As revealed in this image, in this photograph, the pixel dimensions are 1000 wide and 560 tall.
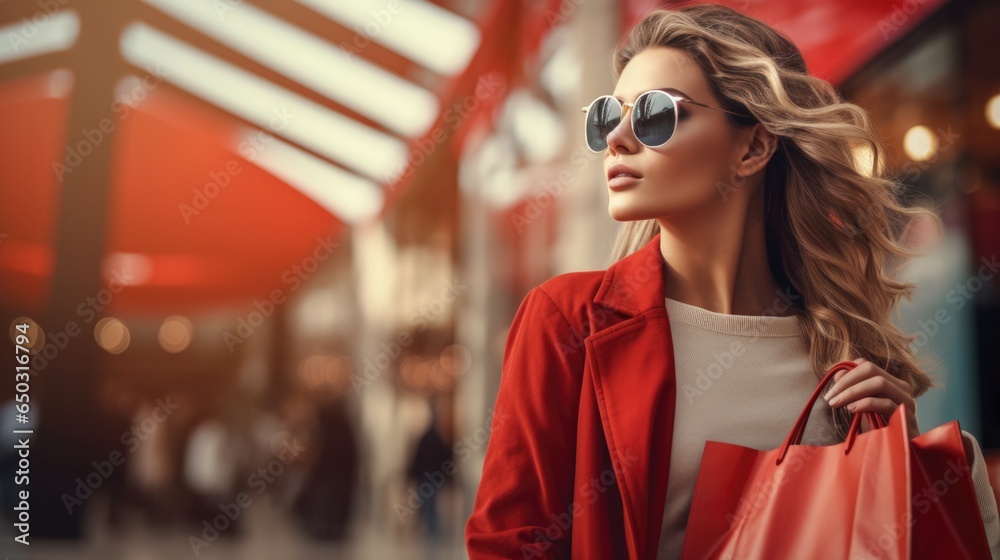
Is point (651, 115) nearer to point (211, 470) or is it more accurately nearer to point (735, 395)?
point (735, 395)

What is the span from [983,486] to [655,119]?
929mm

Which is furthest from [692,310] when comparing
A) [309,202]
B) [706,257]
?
[309,202]

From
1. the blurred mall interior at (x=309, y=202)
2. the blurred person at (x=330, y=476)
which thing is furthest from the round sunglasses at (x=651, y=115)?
the blurred person at (x=330, y=476)

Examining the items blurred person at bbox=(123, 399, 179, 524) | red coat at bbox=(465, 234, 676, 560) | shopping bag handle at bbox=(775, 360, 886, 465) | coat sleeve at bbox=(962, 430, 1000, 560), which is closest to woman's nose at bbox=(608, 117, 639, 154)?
red coat at bbox=(465, 234, 676, 560)

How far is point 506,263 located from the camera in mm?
11742

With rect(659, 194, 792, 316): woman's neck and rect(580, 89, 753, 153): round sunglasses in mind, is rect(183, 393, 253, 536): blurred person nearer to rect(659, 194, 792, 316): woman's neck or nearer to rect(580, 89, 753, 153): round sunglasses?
rect(659, 194, 792, 316): woman's neck

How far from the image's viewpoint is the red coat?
5.23ft

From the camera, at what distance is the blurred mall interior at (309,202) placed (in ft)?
14.6

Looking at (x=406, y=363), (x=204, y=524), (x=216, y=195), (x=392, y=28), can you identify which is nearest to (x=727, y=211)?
(x=392, y=28)

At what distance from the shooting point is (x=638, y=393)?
1.69 m

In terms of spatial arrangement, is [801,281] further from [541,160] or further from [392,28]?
[392,28]

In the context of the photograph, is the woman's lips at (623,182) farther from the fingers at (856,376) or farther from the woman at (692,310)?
the fingers at (856,376)

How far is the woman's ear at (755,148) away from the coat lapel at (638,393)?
0.94 feet

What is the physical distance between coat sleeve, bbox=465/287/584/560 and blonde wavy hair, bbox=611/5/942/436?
1.65ft
